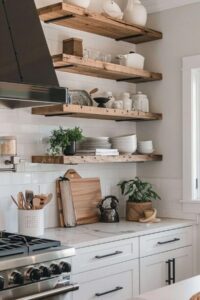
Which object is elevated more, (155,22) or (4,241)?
(155,22)

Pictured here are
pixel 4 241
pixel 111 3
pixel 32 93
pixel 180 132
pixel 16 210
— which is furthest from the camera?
pixel 180 132

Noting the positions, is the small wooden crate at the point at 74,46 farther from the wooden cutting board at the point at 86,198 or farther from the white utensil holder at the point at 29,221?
the white utensil holder at the point at 29,221

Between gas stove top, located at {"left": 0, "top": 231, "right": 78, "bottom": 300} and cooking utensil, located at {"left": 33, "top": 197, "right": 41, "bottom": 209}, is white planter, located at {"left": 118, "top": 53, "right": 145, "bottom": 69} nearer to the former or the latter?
cooking utensil, located at {"left": 33, "top": 197, "right": 41, "bottom": 209}

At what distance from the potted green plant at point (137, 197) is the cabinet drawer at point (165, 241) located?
340 millimetres

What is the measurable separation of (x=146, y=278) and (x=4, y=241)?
1199 millimetres

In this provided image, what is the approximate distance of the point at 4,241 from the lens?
302cm

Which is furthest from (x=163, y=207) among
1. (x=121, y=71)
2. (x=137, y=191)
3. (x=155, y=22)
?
(x=155, y=22)

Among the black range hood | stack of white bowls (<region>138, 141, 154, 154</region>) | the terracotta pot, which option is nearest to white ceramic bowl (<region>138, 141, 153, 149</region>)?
stack of white bowls (<region>138, 141, 154, 154</region>)

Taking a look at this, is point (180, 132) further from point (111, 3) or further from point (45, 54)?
point (45, 54)

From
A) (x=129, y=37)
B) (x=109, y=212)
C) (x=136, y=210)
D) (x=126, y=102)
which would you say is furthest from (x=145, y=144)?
(x=129, y=37)

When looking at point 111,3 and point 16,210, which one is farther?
point 111,3

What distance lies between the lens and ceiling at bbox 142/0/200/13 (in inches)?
170

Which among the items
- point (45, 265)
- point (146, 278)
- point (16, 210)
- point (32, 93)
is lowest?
point (146, 278)

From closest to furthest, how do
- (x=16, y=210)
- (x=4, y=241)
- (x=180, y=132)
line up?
(x=4, y=241) < (x=16, y=210) < (x=180, y=132)
